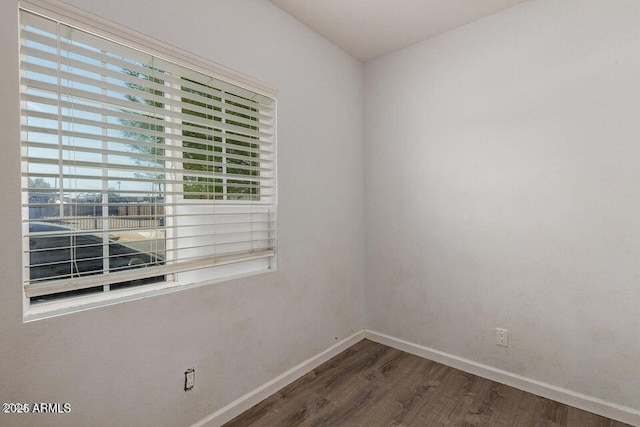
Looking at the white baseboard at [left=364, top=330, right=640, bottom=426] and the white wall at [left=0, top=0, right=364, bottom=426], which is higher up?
the white wall at [left=0, top=0, right=364, bottom=426]

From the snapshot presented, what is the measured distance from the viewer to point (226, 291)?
72.4 inches

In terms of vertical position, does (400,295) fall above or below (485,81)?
below

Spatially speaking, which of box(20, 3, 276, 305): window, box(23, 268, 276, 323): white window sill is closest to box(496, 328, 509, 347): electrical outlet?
box(20, 3, 276, 305): window

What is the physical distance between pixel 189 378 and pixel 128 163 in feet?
3.84

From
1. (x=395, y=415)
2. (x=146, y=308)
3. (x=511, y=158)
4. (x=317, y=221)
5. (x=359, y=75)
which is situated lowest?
(x=395, y=415)

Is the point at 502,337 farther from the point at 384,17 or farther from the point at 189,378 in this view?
the point at 384,17

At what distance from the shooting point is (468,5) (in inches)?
83.4

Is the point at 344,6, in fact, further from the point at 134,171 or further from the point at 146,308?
the point at 146,308

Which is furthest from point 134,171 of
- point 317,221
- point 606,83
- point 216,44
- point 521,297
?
point 606,83

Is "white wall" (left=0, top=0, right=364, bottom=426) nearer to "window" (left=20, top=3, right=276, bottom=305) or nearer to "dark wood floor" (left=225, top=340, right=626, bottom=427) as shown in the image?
"window" (left=20, top=3, right=276, bottom=305)

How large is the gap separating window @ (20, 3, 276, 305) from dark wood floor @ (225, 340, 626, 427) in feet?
3.11

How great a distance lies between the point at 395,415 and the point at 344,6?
8.92ft

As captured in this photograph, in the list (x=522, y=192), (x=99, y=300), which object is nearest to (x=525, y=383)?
(x=522, y=192)

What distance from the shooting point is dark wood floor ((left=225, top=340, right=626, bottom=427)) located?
184cm
